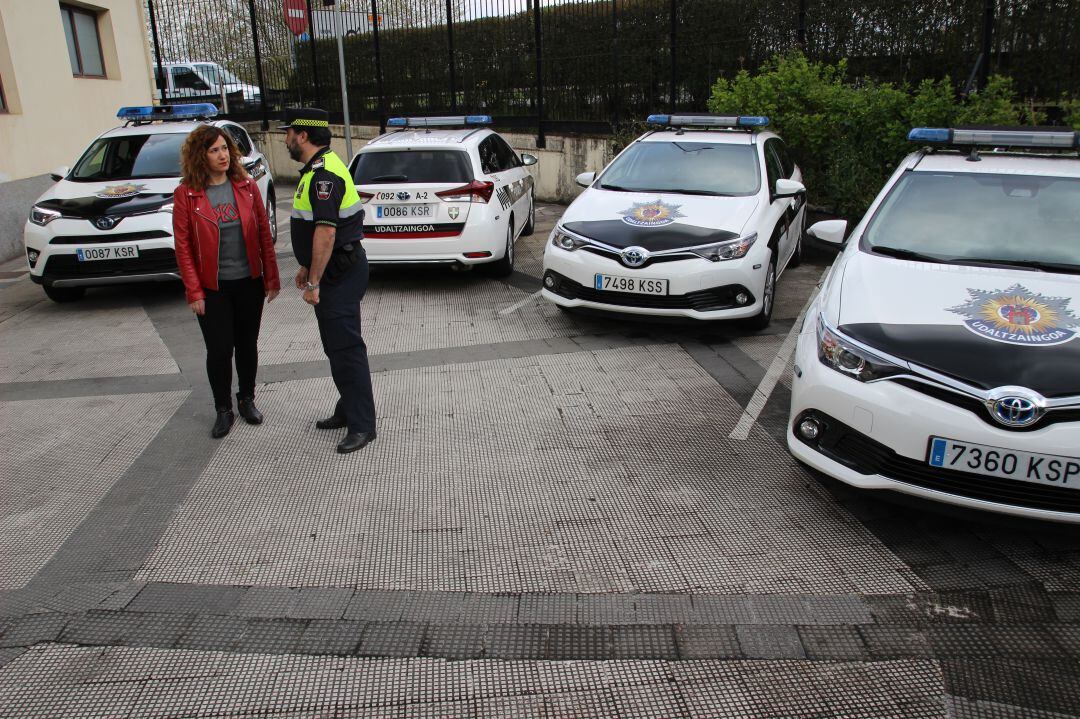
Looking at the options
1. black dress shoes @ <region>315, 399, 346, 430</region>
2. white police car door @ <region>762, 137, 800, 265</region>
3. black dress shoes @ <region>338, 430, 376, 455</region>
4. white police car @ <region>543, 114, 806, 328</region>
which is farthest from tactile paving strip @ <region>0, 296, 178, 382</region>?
white police car door @ <region>762, 137, 800, 265</region>

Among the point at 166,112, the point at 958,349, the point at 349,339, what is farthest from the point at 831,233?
the point at 166,112

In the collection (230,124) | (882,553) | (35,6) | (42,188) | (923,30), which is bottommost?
(882,553)

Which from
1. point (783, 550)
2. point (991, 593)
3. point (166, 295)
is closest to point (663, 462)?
point (783, 550)

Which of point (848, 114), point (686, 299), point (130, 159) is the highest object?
point (848, 114)

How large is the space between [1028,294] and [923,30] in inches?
309

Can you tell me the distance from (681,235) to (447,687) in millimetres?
4490

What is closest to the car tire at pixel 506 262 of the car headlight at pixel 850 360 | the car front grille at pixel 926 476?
the car headlight at pixel 850 360

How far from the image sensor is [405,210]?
27.9 ft

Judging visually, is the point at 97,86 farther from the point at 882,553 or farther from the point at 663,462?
the point at 882,553

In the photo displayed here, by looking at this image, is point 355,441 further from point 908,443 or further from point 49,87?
point 49,87

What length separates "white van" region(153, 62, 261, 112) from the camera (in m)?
19.9

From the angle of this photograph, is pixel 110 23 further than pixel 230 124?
Yes

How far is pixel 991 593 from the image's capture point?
11.6 feet

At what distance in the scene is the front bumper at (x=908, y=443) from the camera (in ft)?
11.2
